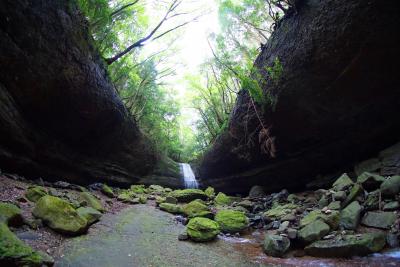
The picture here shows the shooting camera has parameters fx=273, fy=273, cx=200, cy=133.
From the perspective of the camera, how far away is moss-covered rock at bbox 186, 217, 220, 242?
5062 millimetres

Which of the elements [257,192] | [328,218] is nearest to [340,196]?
[328,218]

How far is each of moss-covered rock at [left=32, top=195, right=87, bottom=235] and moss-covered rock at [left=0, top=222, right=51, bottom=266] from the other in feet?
3.88

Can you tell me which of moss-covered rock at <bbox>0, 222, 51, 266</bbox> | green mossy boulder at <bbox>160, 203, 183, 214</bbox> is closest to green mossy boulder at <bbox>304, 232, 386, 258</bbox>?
moss-covered rock at <bbox>0, 222, 51, 266</bbox>

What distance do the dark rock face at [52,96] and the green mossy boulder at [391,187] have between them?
23.9 feet

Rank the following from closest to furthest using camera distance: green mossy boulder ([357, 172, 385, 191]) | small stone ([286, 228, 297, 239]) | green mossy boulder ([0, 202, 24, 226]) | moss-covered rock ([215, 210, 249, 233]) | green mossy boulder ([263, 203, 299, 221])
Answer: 1. green mossy boulder ([0, 202, 24, 226])
2. small stone ([286, 228, 297, 239])
3. green mossy boulder ([357, 172, 385, 191])
4. moss-covered rock ([215, 210, 249, 233])
5. green mossy boulder ([263, 203, 299, 221])

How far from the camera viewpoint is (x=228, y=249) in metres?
4.83

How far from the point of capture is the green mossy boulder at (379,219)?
4363 millimetres

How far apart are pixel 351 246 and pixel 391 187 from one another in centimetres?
169

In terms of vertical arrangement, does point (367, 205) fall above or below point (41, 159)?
below

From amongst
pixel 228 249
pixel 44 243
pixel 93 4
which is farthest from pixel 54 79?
pixel 228 249

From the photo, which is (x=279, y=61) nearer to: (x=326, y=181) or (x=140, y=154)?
(x=326, y=181)

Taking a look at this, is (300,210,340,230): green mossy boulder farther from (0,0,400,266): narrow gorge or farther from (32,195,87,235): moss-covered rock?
(32,195,87,235): moss-covered rock

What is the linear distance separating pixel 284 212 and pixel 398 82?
12.4 ft

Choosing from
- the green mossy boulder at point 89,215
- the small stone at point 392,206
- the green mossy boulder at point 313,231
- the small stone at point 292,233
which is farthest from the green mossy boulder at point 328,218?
the green mossy boulder at point 89,215
